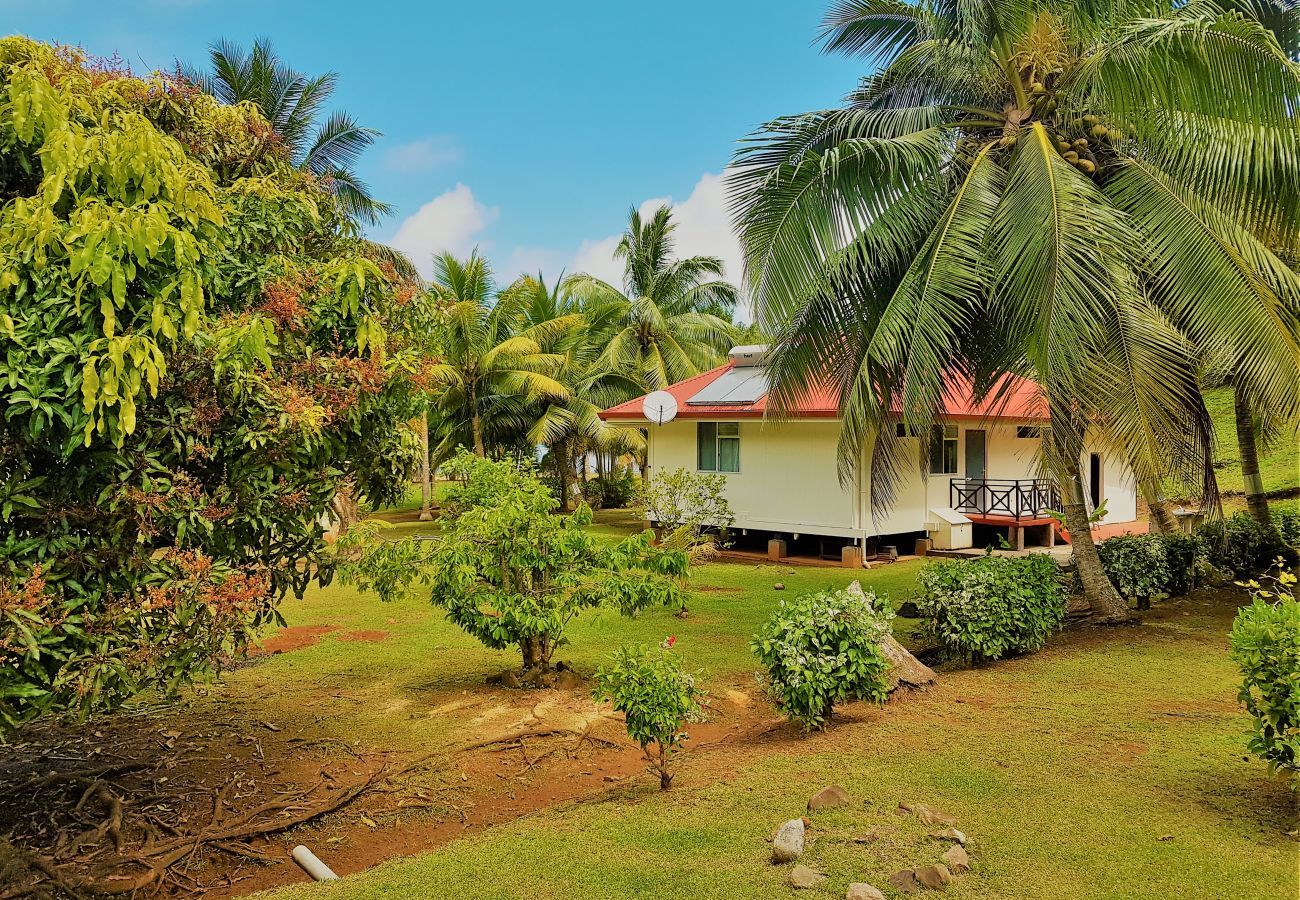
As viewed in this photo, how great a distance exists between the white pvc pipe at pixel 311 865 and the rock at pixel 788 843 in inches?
94.5

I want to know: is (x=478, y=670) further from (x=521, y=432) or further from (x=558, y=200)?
(x=521, y=432)

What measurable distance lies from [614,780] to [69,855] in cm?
336

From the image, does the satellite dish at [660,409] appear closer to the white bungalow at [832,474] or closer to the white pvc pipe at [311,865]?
the white bungalow at [832,474]

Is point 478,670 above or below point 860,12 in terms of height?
below

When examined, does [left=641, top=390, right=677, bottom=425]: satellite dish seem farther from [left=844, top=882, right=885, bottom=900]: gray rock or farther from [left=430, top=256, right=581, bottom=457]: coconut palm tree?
[left=844, top=882, right=885, bottom=900]: gray rock

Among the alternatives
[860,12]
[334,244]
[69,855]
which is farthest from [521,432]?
[69,855]

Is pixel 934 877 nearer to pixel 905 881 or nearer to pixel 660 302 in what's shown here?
pixel 905 881

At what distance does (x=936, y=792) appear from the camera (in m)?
4.79

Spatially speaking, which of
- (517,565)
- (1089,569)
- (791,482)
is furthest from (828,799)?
(791,482)

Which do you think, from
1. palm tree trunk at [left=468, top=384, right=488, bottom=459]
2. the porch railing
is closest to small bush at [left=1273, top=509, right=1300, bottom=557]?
the porch railing

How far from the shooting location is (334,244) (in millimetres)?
6527

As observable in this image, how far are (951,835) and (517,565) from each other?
4.51 metres

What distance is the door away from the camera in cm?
1770

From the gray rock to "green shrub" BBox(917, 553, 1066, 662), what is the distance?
4.72 metres
